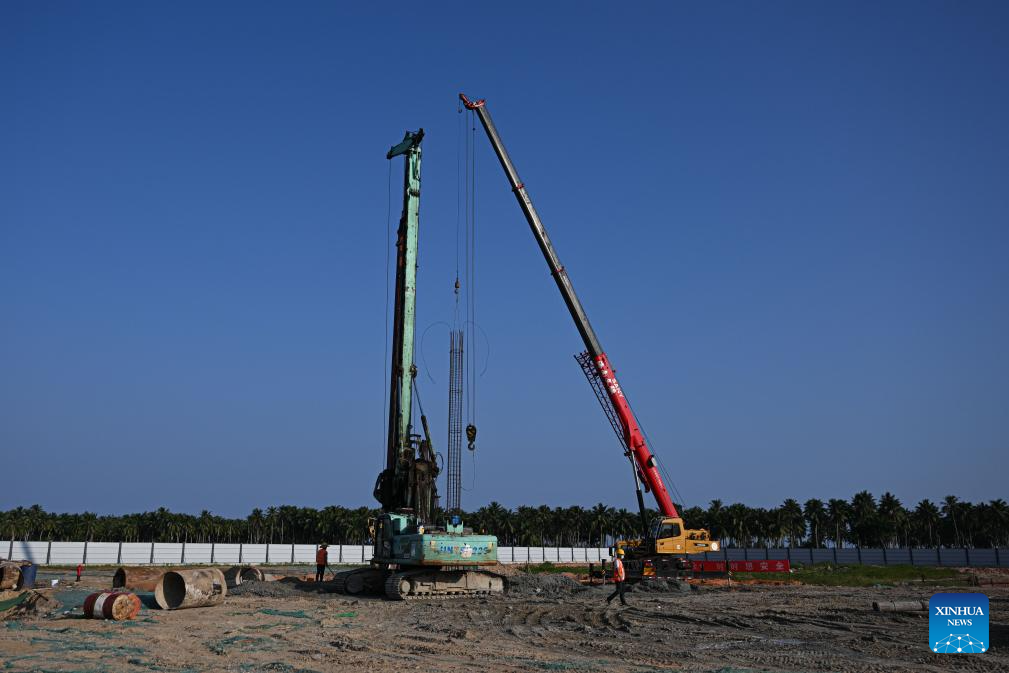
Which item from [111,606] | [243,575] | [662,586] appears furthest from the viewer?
[662,586]

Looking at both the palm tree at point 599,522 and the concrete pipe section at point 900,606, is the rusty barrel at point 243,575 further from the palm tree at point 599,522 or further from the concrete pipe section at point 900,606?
the palm tree at point 599,522

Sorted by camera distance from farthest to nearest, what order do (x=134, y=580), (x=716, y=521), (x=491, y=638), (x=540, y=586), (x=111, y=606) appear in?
(x=716, y=521), (x=540, y=586), (x=134, y=580), (x=111, y=606), (x=491, y=638)

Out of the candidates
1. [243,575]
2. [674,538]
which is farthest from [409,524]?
[674,538]

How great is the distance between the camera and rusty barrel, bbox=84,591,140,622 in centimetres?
1728

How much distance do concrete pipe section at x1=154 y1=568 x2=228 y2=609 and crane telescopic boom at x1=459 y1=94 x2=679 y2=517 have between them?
18993 millimetres

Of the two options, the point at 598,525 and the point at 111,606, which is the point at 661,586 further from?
the point at 598,525

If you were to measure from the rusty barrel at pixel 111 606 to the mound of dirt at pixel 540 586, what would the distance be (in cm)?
1338

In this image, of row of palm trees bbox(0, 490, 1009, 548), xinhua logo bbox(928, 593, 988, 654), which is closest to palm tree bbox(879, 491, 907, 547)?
row of palm trees bbox(0, 490, 1009, 548)

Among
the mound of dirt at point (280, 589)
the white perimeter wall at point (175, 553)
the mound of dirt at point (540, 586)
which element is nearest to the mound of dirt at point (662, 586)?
the mound of dirt at point (540, 586)

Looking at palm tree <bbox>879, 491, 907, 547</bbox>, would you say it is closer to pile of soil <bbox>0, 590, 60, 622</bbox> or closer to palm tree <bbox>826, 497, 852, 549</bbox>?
palm tree <bbox>826, 497, 852, 549</bbox>

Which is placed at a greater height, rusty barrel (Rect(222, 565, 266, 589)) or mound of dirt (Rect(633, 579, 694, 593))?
rusty barrel (Rect(222, 565, 266, 589))

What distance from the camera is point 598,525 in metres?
119

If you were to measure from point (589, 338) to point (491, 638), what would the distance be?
2101 cm

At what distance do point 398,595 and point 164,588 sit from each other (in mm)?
7149
